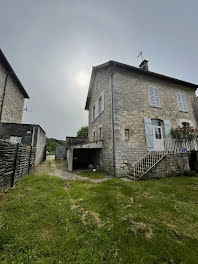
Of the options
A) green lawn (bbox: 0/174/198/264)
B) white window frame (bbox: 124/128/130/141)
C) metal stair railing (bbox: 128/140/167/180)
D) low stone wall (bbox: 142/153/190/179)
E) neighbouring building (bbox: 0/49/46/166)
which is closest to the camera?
green lawn (bbox: 0/174/198/264)

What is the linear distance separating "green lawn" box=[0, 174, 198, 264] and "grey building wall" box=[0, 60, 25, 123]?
28.0 ft

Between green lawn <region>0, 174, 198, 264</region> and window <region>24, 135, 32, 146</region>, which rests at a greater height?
window <region>24, 135, 32, 146</region>

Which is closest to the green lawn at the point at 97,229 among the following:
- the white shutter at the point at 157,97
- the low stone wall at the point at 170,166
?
the low stone wall at the point at 170,166

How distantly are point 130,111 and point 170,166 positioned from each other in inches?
154

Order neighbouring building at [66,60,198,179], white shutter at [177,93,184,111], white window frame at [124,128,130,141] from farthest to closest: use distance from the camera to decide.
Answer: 1. white shutter at [177,93,184,111]
2. white window frame at [124,128,130,141]
3. neighbouring building at [66,60,198,179]

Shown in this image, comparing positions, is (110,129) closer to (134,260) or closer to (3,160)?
(3,160)

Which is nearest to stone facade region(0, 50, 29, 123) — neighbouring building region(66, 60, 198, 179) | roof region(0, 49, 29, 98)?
roof region(0, 49, 29, 98)

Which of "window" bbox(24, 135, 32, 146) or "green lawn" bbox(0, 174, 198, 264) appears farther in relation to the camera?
"window" bbox(24, 135, 32, 146)

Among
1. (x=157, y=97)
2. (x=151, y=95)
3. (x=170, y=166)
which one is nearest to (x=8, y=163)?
→ (x=170, y=166)

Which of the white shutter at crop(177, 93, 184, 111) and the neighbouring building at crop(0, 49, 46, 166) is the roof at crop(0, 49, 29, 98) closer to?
the neighbouring building at crop(0, 49, 46, 166)

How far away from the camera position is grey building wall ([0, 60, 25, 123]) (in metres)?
8.60

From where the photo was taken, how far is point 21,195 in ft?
10.8

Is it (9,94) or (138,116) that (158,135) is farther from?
(9,94)

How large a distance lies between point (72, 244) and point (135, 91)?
796 centimetres
